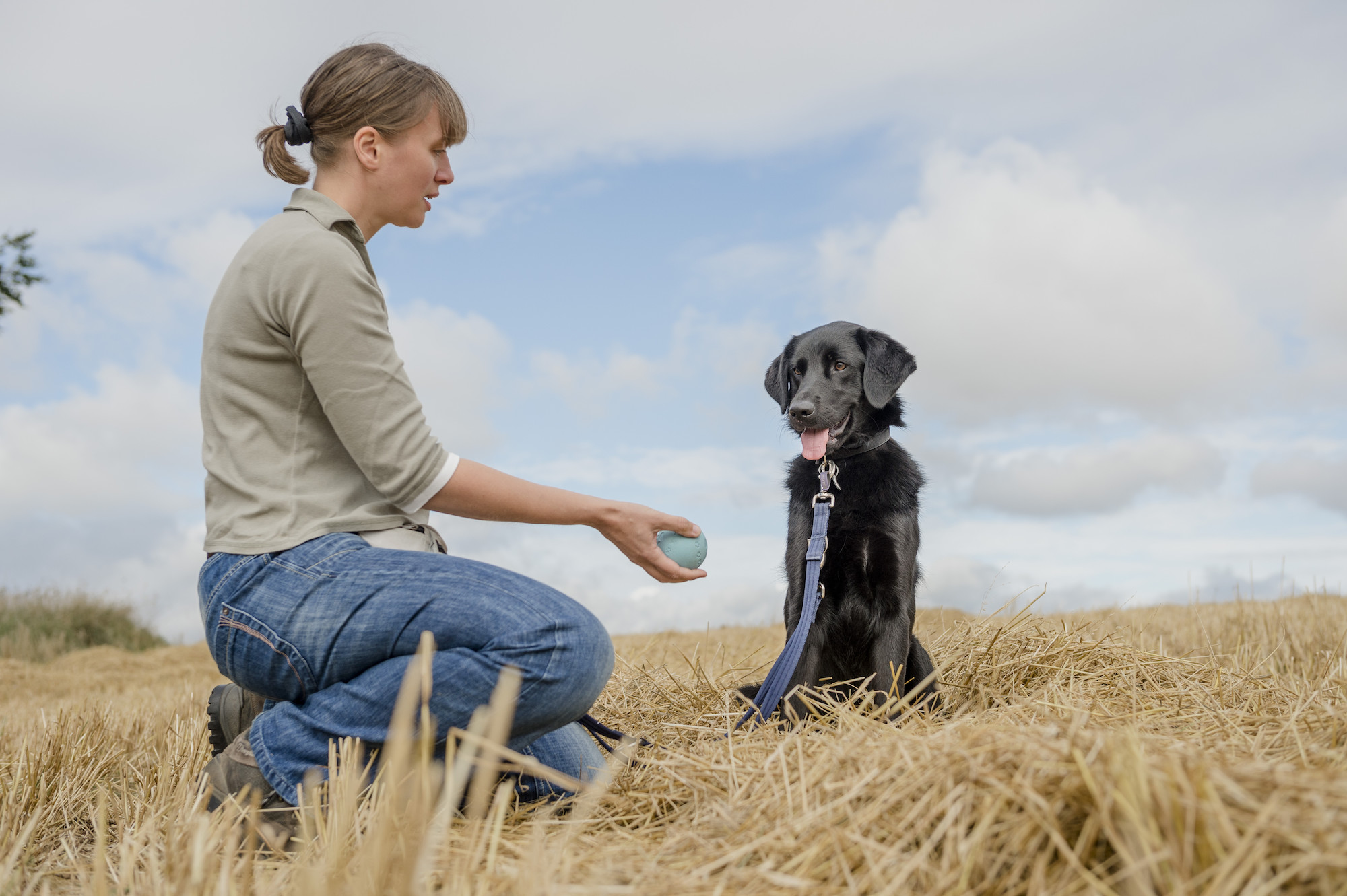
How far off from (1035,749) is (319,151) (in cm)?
256

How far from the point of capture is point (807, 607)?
3070 millimetres

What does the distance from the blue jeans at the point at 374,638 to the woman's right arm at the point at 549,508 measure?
153 millimetres

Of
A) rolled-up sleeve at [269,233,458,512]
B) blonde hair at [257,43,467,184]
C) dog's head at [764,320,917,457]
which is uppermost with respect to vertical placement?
blonde hair at [257,43,467,184]

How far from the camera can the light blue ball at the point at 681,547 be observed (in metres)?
2.80

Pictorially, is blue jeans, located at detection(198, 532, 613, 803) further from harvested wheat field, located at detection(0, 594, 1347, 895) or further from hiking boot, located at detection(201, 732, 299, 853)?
harvested wheat field, located at detection(0, 594, 1347, 895)

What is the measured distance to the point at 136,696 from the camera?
6688mm

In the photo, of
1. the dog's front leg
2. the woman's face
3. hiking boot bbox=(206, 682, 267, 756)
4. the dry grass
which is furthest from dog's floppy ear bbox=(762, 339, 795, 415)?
the dry grass

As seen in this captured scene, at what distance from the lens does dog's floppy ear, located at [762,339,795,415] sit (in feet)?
13.2

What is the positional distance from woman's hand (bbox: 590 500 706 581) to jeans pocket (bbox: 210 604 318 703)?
87 cm

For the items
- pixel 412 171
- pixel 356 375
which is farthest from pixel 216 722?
pixel 412 171

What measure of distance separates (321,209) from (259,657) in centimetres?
128

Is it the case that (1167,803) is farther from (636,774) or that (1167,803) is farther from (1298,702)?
(1298,702)

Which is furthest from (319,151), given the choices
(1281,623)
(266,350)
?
(1281,623)

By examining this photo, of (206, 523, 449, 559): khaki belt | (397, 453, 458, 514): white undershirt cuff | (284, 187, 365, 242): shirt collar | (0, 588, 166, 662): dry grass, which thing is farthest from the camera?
(0, 588, 166, 662): dry grass
